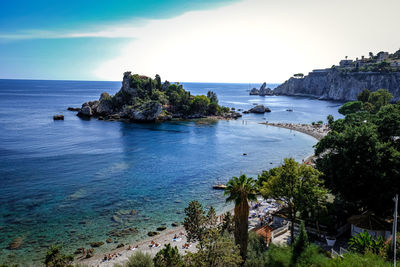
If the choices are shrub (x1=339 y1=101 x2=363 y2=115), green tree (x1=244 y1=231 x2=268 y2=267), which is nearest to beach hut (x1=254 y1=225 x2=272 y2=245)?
green tree (x1=244 y1=231 x2=268 y2=267)

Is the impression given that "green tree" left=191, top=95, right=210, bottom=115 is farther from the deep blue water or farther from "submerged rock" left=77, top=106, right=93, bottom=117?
"submerged rock" left=77, top=106, right=93, bottom=117

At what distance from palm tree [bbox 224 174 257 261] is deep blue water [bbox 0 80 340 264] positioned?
535 inches

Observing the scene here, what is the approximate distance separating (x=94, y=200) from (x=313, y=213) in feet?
87.2

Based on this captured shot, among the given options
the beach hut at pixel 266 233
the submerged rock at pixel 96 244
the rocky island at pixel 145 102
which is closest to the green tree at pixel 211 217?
the beach hut at pixel 266 233

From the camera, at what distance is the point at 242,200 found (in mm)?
18266

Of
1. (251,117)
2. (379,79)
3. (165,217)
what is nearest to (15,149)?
(165,217)

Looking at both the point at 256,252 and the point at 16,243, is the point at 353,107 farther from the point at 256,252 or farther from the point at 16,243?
the point at 16,243

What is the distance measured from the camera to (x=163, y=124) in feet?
322

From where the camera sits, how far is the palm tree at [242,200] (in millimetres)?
18219

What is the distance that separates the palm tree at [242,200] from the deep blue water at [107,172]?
44.6ft

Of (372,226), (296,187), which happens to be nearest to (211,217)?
(296,187)

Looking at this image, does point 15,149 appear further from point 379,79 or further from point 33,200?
point 379,79

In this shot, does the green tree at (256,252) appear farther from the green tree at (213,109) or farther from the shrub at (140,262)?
the green tree at (213,109)

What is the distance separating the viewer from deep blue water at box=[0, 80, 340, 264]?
29.4 m
